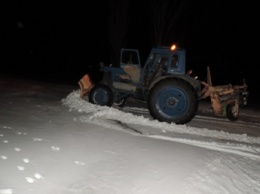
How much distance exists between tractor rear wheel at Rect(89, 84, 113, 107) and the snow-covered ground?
1.39m

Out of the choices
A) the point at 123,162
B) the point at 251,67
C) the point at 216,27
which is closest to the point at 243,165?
the point at 123,162

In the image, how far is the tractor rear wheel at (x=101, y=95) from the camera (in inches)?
415

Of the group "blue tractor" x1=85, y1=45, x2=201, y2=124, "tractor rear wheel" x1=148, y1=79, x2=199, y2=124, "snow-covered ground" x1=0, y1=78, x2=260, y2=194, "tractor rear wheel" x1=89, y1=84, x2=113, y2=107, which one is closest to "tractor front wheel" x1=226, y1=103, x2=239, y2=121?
"blue tractor" x1=85, y1=45, x2=201, y2=124

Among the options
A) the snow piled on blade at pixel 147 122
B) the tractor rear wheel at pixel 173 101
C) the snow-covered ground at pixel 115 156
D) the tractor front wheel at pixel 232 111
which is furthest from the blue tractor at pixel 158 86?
the tractor front wheel at pixel 232 111

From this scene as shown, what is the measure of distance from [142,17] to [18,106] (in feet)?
43.6

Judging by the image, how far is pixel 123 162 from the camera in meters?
5.56

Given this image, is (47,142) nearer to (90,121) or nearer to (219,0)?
(90,121)

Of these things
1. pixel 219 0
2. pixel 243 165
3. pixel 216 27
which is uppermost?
pixel 219 0

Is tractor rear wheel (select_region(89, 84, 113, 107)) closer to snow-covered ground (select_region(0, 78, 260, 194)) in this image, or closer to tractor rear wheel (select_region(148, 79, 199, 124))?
snow-covered ground (select_region(0, 78, 260, 194))

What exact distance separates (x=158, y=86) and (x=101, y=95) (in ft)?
6.86

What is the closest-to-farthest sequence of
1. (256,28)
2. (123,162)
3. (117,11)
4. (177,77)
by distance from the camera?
(123,162) → (177,77) → (117,11) → (256,28)

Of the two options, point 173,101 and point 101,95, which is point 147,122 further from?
point 101,95

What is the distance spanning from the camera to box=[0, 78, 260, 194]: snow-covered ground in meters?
4.71

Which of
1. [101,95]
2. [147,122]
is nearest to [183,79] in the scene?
[147,122]
